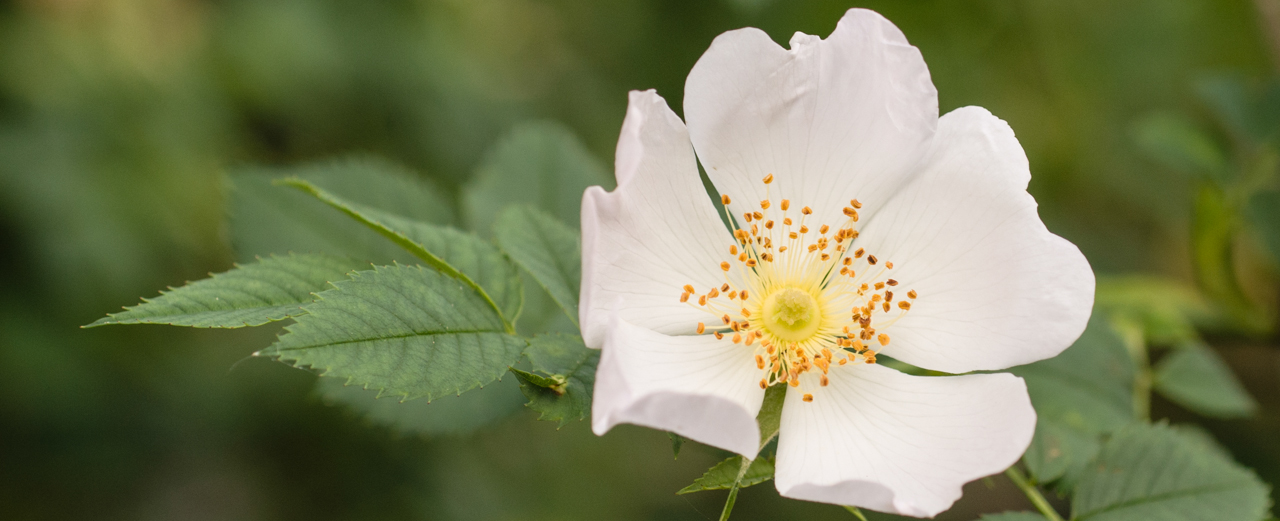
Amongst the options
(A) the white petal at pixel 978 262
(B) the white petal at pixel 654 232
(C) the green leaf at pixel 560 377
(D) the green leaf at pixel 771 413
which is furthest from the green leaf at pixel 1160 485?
(C) the green leaf at pixel 560 377

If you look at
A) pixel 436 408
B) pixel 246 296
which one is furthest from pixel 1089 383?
pixel 246 296

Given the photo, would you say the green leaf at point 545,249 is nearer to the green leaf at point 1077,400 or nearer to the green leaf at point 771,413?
the green leaf at point 771,413

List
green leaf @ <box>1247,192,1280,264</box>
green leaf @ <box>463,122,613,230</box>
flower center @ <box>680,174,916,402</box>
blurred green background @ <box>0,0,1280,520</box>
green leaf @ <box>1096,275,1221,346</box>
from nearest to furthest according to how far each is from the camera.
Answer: flower center @ <box>680,174,916,402</box>
green leaf @ <box>463,122,613,230</box>
green leaf @ <box>1247,192,1280,264</box>
green leaf @ <box>1096,275,1221,346</box>
blurred green background @ <box>0,0,1280,520</box>

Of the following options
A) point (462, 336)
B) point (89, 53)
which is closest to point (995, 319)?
point (462, 336)

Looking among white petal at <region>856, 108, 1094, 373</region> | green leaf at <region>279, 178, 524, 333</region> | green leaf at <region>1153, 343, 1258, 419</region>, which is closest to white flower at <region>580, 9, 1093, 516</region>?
white petal at <region>856, 108, 1094, 373</region>

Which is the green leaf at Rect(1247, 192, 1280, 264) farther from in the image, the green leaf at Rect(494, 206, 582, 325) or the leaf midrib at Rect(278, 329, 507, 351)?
the leaf midrib at Rect(278, 329, 507, 351)

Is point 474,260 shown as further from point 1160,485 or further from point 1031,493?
point 1160,485
